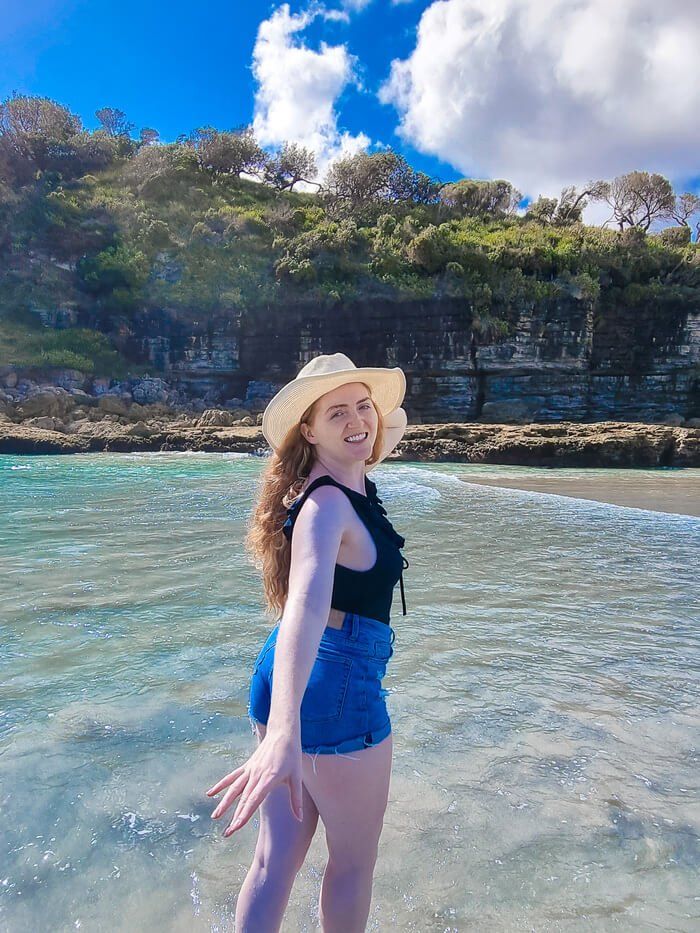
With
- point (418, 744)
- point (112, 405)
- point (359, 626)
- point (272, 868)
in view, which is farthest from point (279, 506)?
point (112, 405)

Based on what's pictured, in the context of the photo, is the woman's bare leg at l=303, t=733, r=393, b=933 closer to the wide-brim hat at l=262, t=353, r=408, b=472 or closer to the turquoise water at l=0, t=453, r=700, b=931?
the turquoise water at l=0, t=453, r=700, b=931

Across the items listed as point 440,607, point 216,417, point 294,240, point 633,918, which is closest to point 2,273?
point 294,240

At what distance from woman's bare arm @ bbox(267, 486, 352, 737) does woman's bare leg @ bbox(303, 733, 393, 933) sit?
24cm

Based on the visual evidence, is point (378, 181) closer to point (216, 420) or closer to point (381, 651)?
point (216, 420)

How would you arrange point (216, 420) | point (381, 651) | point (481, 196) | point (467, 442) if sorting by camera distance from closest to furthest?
point (381, 651), point (467, 442), point (216, 420), point (481, 196)

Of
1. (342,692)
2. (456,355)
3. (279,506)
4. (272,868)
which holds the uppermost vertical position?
(456,355)

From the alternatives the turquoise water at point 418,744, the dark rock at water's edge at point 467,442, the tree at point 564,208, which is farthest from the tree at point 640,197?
the turquoise water at point 418,744

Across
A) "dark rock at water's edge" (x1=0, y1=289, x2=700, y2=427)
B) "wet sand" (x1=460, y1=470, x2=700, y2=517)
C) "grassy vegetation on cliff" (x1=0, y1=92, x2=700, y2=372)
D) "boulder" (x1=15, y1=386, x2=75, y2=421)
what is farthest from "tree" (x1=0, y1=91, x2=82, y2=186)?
"wet sand" (x1=460, y1=470, x2=700, y2=517)

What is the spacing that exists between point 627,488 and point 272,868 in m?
13.4

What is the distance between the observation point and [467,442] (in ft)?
73.2

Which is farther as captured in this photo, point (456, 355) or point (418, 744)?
point (456, 355)

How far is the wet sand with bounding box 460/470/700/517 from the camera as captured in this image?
10.5 meters

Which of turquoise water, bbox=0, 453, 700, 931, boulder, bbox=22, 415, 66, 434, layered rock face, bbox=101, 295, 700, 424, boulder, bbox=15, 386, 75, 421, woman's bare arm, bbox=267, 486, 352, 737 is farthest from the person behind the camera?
layered rock face, bbox=101, 295, 700, 424

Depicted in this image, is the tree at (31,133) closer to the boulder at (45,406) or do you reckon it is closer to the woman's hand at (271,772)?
the boulder at (45,406)
